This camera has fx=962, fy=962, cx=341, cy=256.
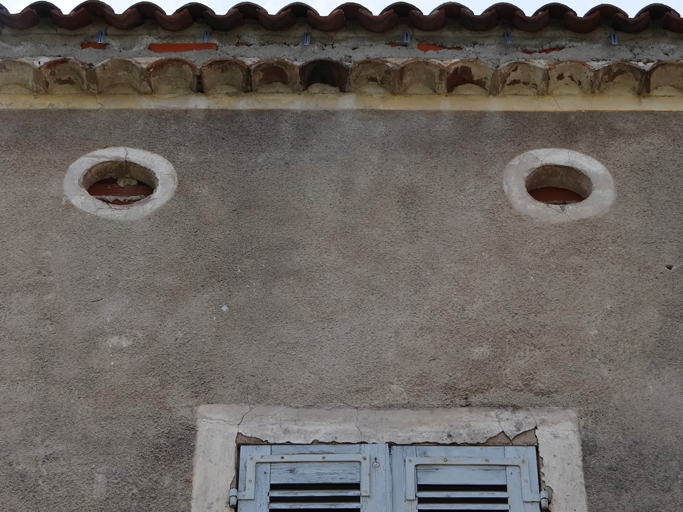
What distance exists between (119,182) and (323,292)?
152cm

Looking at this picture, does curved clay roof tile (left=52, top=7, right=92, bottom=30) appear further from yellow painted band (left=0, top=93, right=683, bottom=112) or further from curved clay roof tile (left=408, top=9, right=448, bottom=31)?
curved clay roof tile (left=408, top=9, right=448, bottom=31)

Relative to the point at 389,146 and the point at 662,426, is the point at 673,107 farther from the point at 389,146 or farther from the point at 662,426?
the point at 662,426

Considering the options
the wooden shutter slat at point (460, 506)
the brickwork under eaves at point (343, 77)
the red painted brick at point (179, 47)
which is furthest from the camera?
the red painted brick at point (179, 47)

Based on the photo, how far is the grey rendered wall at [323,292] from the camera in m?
4.50

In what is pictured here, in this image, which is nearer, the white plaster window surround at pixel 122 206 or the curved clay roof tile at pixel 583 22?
the white plaster window surround at pixel 122 206

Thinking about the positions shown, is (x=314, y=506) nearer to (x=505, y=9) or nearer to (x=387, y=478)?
(x=387, y=478)

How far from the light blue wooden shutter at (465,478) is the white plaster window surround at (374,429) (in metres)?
0.06

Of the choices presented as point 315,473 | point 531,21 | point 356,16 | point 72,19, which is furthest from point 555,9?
point 315,473

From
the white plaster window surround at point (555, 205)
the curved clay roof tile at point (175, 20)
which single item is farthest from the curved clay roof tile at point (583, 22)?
the curved clay roof tile at point (175, 20)

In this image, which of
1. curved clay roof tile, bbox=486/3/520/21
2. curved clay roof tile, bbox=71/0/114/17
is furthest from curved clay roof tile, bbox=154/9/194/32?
curved clay roof tile, bbox=486/3/520/21

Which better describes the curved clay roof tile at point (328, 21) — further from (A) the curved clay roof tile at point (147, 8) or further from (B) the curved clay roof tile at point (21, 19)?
(B) the curved clay roof tile at point (21, 19)

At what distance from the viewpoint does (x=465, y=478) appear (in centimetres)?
436

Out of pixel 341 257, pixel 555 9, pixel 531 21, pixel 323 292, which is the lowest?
pixel 323 292

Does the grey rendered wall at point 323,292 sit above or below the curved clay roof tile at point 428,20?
below
